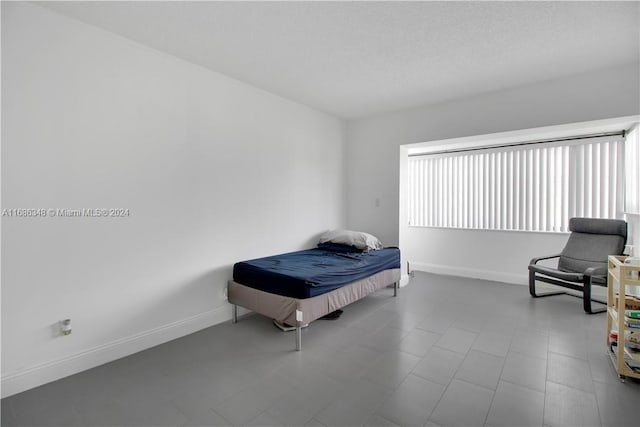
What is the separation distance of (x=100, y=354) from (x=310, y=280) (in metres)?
1.72

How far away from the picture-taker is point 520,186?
15.2 feet

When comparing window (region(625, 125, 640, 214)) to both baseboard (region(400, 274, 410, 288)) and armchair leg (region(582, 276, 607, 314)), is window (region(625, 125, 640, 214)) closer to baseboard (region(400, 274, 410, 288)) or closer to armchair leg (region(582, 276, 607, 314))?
armchair leg (region(582, 276, 607, 314))

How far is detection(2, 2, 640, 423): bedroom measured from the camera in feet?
6.80

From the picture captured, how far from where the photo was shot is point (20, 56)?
6.58 ft

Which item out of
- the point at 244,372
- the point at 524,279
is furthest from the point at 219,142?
the point at 524,279

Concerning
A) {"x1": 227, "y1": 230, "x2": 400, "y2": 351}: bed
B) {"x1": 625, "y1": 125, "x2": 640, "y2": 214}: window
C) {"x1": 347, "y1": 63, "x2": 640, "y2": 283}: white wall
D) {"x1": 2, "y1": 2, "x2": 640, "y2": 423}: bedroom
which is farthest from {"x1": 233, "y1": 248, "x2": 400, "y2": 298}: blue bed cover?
{"x1": 625, "y1": 125, "x2": 640, "y2": 214}: window

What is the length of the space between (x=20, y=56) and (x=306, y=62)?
2100mm

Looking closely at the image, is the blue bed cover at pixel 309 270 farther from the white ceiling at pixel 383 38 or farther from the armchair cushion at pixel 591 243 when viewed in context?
the armchair cushion at pixel 591 243

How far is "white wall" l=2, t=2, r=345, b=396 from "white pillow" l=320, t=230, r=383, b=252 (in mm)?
1027

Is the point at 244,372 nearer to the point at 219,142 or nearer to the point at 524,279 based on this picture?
the point at 219,142

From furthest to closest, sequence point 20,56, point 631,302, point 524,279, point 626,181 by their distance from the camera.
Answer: point 524,279 → point 626,181 → point 631,302 → point 20,56

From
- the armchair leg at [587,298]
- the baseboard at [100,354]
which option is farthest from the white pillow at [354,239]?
the armchair leg at [587,298]

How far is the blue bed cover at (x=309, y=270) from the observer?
8.79 feet

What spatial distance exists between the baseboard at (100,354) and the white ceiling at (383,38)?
97.7 inches
